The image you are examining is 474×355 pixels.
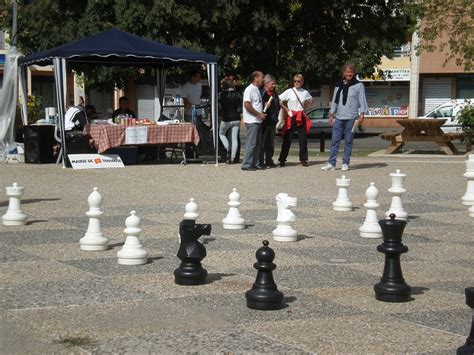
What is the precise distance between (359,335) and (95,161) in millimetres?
12768

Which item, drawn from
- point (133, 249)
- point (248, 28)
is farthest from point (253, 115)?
point (248, 28)

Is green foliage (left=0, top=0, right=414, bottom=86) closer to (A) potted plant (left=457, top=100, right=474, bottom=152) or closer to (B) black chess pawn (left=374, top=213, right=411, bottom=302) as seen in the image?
(A) potted plant (left=457, top=100, right=474, bottom=152)

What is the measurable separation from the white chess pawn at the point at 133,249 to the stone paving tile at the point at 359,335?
214cm

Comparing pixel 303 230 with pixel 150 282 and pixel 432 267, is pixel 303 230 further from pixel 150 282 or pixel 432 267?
pixel 150 282

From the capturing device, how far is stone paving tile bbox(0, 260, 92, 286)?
273 inches

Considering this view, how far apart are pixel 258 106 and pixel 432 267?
9.18 metres

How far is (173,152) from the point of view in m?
20.2

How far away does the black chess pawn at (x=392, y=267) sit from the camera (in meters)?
6.23

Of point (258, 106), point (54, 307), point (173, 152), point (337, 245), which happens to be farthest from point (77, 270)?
point (173, 152)

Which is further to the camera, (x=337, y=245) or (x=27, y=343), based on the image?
(x=337, y=245)

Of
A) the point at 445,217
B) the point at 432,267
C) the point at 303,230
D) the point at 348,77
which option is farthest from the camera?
the point at 348,77

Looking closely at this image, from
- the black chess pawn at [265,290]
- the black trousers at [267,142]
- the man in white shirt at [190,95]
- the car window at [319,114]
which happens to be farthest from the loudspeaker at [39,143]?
the car window at [319,114]

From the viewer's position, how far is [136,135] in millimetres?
18062

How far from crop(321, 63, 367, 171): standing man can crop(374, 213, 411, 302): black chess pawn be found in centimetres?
997
